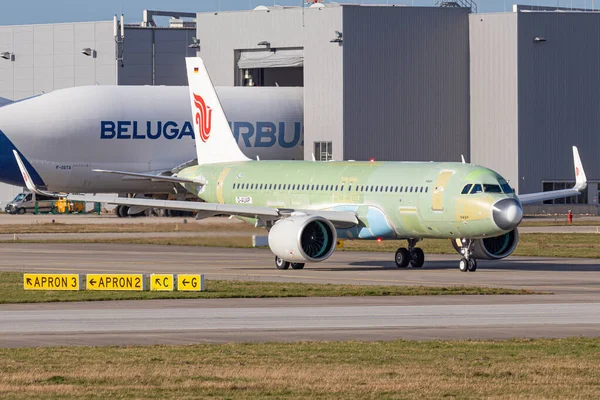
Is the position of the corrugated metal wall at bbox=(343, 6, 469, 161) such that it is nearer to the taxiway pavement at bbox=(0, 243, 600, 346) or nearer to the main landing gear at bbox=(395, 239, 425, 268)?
the main landing gear at bbox=(395, 239, 425, 268)

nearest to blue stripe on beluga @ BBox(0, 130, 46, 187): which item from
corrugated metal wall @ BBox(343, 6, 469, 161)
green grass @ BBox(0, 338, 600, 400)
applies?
corrugated metal wall @ BBox(343, 6, 469, 161)

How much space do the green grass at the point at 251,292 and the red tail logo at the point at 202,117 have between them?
1887cm

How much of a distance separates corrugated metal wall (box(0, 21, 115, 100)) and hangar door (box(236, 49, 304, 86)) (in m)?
18.5

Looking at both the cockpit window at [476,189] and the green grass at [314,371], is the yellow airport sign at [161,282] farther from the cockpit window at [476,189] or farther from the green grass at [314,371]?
the green grass at [314,371]

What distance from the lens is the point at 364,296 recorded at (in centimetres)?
3394

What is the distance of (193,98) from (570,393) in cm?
3998

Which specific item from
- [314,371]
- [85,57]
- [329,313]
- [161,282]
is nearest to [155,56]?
[85,57]

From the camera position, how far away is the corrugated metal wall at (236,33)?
97875 mm

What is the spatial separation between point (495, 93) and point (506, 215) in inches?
→ 2265

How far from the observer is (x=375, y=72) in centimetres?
9531

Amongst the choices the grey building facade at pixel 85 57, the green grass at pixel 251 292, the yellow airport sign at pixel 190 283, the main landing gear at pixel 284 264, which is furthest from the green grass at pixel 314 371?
the grey building facade at pixel 85 57

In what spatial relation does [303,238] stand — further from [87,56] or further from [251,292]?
[87,56]

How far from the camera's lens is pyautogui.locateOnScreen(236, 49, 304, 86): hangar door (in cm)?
9881

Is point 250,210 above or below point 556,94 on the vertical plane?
below
